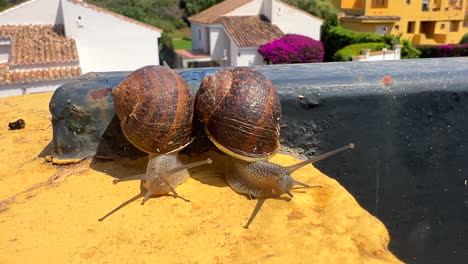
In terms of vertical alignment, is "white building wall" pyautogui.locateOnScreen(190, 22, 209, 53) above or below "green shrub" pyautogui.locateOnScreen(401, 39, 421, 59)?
above

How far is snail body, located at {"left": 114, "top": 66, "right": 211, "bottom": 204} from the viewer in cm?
322

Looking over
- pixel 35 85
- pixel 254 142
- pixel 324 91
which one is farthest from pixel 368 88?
pixel 35 85

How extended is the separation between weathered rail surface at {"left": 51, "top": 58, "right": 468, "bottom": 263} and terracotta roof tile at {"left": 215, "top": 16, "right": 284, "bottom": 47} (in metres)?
18.1

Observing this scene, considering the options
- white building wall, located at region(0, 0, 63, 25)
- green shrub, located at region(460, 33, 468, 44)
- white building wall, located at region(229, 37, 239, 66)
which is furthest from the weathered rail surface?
→ green shrub, located at region(460, 33, 468, 44)

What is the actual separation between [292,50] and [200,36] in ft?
24.7

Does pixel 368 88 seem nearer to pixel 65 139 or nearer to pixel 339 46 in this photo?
pixel 65 139

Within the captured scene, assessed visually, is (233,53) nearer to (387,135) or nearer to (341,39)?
(341,39)

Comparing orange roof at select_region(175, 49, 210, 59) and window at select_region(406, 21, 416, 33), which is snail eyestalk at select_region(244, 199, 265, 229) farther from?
window at select_region(406, 21, 416, 33)

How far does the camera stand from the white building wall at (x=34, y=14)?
50.8ft

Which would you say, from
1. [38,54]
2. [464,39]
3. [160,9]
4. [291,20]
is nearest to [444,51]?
[464,39]

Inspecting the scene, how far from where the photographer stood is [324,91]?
385 centimetres

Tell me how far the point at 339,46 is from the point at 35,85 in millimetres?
18192

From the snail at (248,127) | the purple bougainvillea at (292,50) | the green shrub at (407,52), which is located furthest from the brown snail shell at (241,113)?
the green shrub at (407,52)

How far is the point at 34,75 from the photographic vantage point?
13141mm
